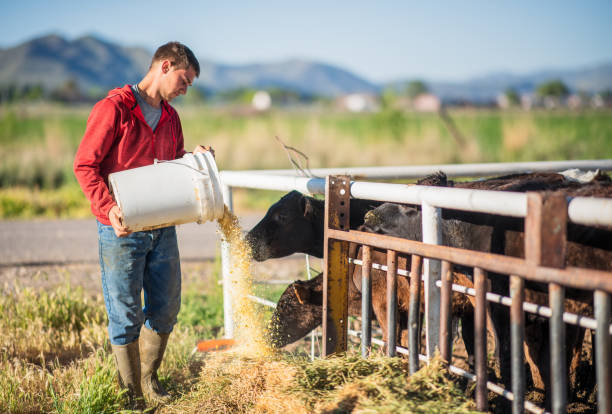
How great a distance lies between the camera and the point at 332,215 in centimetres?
285

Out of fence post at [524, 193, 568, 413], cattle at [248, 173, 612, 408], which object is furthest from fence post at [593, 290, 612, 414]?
cattle at [248, 173, 612, 408]

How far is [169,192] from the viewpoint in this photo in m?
2.88

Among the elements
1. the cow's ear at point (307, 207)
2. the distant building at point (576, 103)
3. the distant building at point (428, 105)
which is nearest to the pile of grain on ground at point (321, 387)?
the cow's ear at point (307, 207)

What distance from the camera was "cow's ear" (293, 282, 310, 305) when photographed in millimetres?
3494

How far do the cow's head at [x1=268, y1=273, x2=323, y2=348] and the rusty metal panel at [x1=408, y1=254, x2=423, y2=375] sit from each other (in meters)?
1.11

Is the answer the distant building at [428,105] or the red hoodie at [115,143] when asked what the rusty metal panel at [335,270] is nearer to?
the red hoodie at [115,143]

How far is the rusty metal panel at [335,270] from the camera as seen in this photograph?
2.81 m

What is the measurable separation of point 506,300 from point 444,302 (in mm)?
284

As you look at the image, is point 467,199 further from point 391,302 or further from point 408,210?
point 408,210

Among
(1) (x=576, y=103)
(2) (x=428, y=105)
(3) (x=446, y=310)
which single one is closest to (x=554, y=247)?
(3) (x=446, y=310)

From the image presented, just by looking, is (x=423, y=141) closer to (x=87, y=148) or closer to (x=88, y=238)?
(x=88, y=238)

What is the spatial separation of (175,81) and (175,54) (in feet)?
0.48

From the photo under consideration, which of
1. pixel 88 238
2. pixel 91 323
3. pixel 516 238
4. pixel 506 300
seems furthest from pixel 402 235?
pixel 88 238

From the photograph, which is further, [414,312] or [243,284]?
[243,284]
